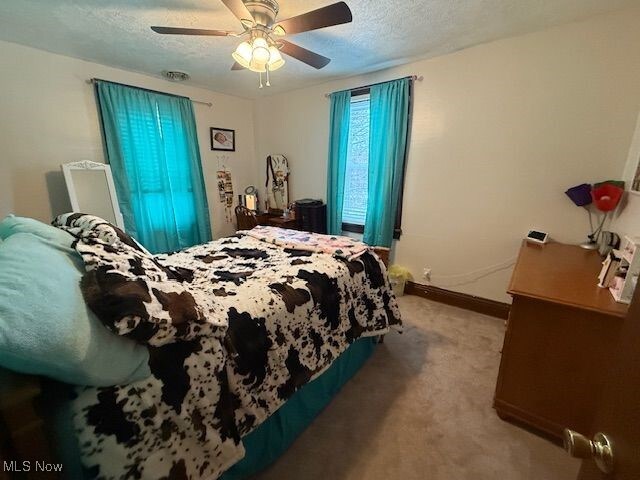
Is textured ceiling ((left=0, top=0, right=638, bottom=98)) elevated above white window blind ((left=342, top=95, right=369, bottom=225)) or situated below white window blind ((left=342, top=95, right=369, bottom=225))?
above

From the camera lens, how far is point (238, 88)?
3541mm

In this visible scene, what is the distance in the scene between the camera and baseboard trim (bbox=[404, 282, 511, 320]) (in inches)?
101

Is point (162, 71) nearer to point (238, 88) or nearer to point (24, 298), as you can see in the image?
point (238, 88)

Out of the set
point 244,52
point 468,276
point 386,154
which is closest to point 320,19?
point 244,52

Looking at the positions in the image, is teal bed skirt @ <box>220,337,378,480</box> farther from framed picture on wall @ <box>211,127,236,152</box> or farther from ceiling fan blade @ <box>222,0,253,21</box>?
framed picture on wall @ <box>211,127,236,152</box>

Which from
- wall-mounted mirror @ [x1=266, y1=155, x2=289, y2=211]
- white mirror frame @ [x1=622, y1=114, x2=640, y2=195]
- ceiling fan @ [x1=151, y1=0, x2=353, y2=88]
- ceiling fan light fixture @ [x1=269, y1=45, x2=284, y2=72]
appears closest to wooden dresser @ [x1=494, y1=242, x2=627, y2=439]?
white mirror frame @ [x1=622, y1=114, x2=640, y2=195]

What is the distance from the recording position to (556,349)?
130cm

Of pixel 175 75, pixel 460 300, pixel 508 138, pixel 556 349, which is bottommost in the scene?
pixel 460 300

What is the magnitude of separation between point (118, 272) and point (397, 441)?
150 cm

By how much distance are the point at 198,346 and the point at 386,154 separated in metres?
2.63

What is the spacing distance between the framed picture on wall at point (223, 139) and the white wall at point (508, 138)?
1.69m

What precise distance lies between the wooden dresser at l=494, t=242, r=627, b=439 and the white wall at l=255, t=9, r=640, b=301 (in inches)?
38.6

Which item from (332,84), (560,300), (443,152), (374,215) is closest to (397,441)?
(560,300)

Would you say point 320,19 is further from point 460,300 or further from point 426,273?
point 460,300
